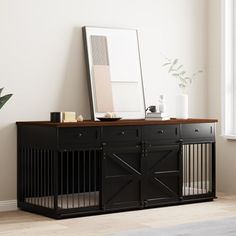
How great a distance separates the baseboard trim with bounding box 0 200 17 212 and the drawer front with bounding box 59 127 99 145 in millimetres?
901

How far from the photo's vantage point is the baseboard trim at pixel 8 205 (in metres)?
5.92

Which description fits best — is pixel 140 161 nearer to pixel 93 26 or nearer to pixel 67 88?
pixel 67 88

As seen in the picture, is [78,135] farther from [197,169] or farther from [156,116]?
[197,169]

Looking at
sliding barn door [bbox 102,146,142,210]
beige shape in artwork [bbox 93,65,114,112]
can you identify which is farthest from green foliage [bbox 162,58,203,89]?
sliding barn door [bbox 102,146,142,210]

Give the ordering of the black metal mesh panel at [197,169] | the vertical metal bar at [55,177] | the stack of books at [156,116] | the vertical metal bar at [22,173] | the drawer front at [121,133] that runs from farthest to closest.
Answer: the black metal mesh panel at [197,169] → the stack of books at [156,116] → the vertical metal bar at [22,173] → the drawer front at [121,133] → the vertical metal bar at [55,177]

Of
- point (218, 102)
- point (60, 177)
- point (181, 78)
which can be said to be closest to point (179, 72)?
point (181, 78)

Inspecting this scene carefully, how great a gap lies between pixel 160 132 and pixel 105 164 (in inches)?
26.6

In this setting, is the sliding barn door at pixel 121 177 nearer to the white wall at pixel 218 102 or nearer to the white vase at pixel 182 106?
the white vase at pixel 182 106

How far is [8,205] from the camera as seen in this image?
5.95 meters

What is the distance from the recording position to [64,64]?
6230mm

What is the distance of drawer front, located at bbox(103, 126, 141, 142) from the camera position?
5.75 meters

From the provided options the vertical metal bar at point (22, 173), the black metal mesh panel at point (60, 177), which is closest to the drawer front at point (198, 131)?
the black metal mesh panel at point (60, 177)

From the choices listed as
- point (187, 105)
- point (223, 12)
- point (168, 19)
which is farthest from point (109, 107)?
point (223, 12)

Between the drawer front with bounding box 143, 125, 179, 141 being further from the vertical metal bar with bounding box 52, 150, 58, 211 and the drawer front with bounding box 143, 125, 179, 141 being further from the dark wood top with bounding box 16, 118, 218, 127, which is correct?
the vertical metal bar with bounding box 52, 150, 58, 211
